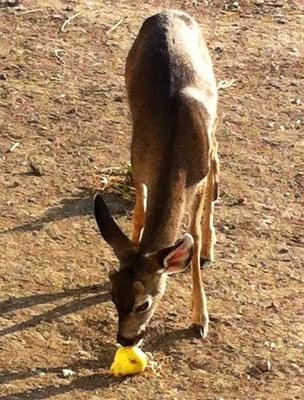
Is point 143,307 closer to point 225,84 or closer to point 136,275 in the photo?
point 136,275

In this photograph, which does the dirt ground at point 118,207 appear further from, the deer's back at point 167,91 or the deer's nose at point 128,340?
the deer's back at point 167,91

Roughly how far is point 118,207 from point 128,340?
218cm

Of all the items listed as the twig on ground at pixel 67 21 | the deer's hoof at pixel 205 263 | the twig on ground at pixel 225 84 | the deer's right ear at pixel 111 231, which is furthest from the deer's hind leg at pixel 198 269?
the twig on ground at pixel 67 21

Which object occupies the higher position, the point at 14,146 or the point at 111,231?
the point at 111,231

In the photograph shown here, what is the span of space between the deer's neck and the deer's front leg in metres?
0.60

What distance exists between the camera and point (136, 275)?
6488 mm

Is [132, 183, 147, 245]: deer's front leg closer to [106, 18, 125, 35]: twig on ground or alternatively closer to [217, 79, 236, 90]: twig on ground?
[217, 79, 236, 90]: twig on ground

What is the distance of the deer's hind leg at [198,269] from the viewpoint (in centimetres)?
735

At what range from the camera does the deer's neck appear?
680cm

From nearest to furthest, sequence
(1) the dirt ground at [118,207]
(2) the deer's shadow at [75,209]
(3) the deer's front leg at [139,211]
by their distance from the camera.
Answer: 1. (1) the dirt ground at [118,207]
2. (3) the deer's front leg at [139,211]
3. (2) the deer's shadow at [75,209]

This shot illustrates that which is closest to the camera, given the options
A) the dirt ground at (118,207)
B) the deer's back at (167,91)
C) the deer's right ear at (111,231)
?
the deer's right ear at (111,231)

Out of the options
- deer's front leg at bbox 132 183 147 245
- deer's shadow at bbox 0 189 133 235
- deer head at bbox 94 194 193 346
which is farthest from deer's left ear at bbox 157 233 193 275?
deer's shadow at bbox 0 189 133 235

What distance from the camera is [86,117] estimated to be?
32.4 ft

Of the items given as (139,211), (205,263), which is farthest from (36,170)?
(205,263)
